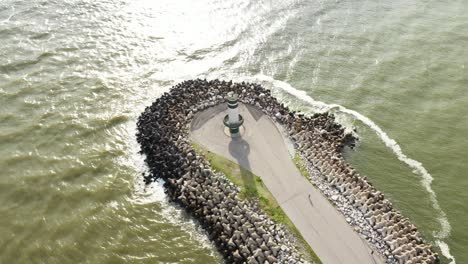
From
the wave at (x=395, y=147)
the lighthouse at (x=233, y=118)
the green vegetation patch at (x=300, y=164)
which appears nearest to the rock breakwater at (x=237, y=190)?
the green vegetation patch at (x=300, y=164)

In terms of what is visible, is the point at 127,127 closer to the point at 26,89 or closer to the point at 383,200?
the point at 26,89

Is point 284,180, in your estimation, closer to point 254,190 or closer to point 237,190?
point 254,190

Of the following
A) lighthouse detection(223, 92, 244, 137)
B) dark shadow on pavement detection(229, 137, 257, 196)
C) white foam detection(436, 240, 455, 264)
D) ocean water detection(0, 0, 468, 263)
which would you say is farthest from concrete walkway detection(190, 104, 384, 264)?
ocean water detection(0, 0, 468, 263)

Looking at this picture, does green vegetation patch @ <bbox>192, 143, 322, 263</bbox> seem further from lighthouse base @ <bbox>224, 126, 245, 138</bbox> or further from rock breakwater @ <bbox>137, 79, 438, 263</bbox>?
lighthouse base @ <bbox>224, 126, 245, 138</bbox>

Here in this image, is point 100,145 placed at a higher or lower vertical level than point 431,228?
lower

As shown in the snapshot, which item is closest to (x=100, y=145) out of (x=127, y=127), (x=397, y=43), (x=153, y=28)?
(x=127, y=127)

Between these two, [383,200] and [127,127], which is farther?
[127,127]

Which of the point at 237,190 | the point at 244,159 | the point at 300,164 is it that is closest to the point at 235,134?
the point at 244,159
